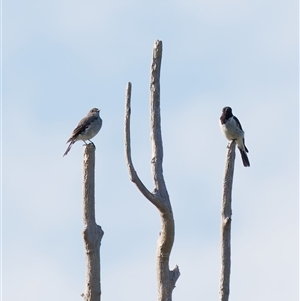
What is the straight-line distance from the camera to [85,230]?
385 inches

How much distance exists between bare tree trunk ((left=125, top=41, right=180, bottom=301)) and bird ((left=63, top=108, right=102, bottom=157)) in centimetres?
545

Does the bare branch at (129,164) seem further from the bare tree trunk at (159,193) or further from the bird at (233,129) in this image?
the bird at (233,129)

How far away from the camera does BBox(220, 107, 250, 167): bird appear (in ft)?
49.6

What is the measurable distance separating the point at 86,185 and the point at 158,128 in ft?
3.30

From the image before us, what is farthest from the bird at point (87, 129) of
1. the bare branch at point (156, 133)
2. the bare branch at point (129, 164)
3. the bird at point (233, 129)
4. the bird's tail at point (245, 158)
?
the bare branch at point (129, 164)

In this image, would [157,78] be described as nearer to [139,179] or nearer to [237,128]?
[139,179]

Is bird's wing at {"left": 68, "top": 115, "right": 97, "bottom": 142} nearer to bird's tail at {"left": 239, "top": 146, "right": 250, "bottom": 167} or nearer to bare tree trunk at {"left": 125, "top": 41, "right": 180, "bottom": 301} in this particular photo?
bird's tail at {"left": 239, "top": 146, "right": 250, "bottom": 167}

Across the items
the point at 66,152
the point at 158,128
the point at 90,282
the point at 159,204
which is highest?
the point at 66,152

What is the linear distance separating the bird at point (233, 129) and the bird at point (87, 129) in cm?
214

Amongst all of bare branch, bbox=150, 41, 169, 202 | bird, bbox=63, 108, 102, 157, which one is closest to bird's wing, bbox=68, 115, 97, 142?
bird, bbox=63, 108, 102, 157

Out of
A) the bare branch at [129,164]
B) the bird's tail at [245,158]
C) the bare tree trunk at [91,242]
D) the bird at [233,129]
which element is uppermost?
the bird at [233,129]

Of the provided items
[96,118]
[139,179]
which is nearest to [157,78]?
[139,179]

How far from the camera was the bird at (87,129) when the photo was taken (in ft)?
51.7

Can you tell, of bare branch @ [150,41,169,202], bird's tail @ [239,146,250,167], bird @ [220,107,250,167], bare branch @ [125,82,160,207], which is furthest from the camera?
bird's tail @ [239,146,250,167]
